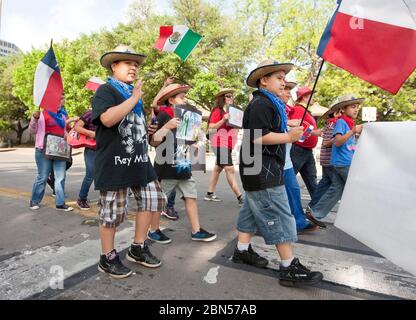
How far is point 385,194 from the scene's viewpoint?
2.40 meters

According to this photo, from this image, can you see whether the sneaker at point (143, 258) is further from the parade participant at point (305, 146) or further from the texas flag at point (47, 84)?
the texas flag at point (47, 84)

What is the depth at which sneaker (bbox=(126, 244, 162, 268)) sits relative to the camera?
311 centimetres

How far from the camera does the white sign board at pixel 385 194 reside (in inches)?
89.2

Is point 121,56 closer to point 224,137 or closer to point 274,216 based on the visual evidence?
point 274,216

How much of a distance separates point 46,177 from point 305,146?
12.3ft

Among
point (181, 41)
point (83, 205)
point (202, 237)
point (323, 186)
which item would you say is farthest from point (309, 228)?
point (83, 205)

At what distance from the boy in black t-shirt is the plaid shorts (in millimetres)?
765

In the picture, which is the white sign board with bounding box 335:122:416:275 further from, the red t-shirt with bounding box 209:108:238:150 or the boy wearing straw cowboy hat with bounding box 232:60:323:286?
the red t-shirt with bounding box 209:108:238:150

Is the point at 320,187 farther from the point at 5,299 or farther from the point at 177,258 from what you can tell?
the point at 5,299

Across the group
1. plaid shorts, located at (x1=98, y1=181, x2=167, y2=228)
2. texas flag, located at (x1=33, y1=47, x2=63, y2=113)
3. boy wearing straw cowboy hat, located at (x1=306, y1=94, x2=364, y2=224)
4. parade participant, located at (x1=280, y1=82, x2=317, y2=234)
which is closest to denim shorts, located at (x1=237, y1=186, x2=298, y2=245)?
plaid shorts, located at (x1=98, y1=181, x2=167, y2=228)

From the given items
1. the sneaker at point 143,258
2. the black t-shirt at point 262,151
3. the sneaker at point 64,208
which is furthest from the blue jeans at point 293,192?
the sneaker at point 64,208

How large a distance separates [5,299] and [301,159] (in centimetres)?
369

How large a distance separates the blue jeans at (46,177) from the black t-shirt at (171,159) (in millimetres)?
2127

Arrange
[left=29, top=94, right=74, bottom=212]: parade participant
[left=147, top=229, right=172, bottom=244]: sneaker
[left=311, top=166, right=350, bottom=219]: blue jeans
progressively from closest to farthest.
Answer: [left=147, top=229, right=172, bottom=244]: sneaker
[left=311, top=166, right=350, bottom=219]: blue jeans
[left=29, top=94, right=74, bottom=212]: parade participant
